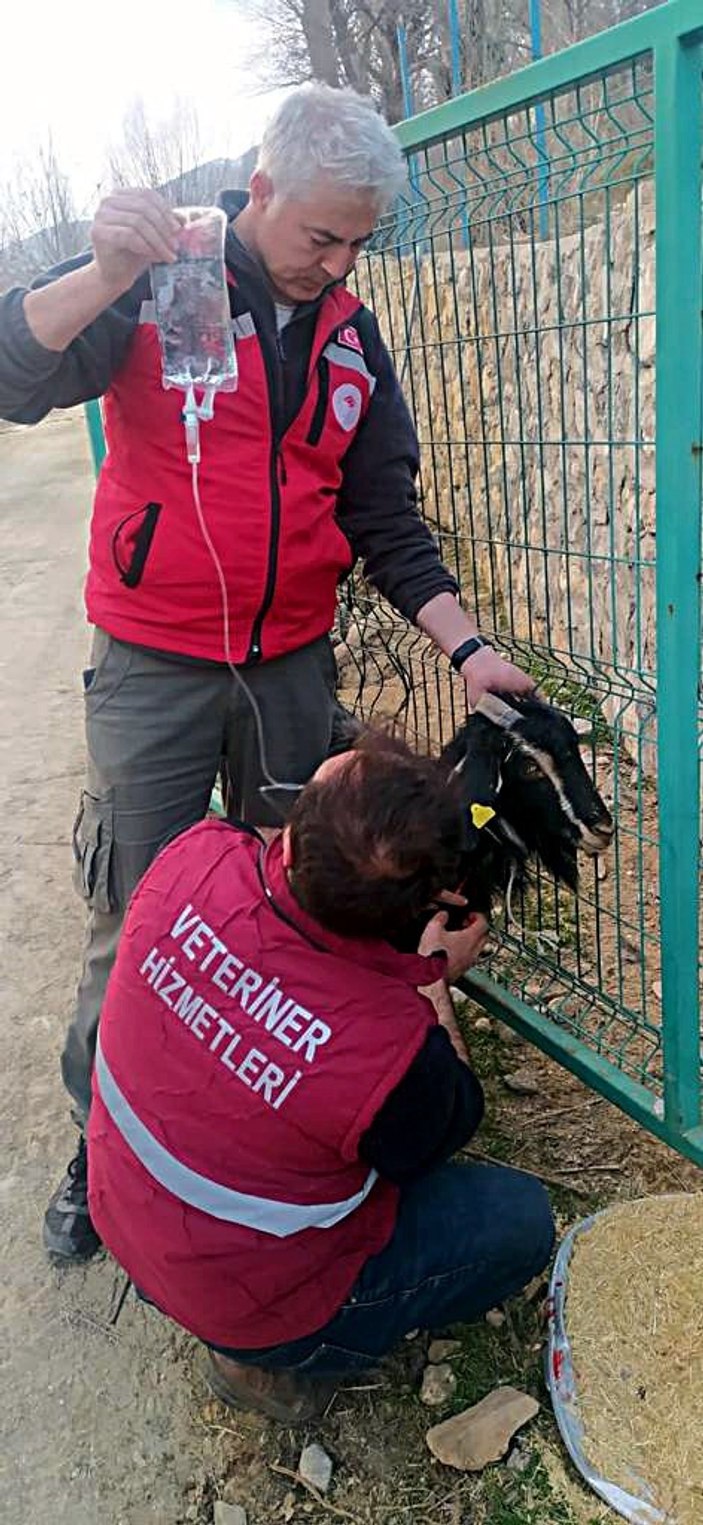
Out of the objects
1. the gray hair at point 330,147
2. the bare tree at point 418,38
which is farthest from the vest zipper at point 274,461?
the bare tree at point 418,38

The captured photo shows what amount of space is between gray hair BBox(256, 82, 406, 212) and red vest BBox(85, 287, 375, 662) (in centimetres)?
27

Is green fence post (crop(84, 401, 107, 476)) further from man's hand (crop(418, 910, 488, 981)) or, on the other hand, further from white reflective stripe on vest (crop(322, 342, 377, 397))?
man's hand (crop(418, 910, 488, 981))

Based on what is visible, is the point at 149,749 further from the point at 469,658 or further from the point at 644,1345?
the point at 644,1345

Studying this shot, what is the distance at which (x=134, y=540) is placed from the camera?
2.27 m

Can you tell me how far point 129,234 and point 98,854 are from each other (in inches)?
46.4

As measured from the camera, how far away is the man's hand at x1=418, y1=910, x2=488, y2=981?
7.03 ft

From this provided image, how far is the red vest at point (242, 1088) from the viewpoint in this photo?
1714 millimetres

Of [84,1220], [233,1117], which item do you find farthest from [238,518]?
[84,1220]

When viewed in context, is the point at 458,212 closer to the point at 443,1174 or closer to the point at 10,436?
the point at 443,1174

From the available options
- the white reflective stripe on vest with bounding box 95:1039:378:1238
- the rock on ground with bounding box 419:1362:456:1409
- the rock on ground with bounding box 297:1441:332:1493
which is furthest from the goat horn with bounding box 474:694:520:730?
the rock on ground with bounding box 297:1441:332:1493

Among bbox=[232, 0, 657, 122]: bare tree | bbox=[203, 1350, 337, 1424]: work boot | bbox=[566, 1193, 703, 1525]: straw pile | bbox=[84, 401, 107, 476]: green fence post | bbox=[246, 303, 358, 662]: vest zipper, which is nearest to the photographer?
bbox=[566, 1193, 703, 1525]: straw pile

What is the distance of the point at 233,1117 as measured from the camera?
174 centimetres

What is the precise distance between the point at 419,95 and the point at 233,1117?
49.9 ft

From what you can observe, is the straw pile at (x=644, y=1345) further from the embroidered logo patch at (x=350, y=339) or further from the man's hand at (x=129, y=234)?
the man's hand at (x=129, y=234)
